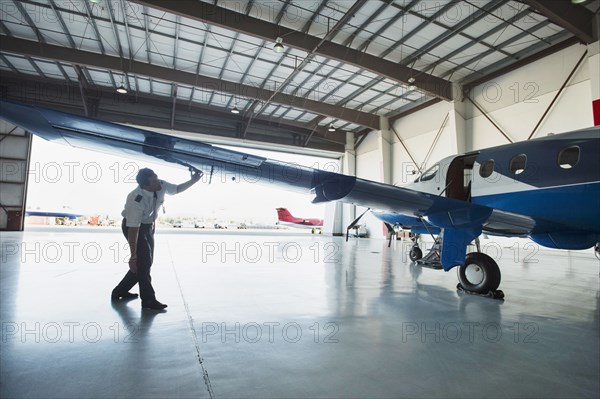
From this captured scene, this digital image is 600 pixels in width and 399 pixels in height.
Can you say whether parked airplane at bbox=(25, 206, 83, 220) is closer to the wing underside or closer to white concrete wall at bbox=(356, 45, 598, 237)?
white concrete wall at bbox=(356, 45, 598, 237)

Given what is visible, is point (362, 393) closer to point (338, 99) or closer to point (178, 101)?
point (338, 99)

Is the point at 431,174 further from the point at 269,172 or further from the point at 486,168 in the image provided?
the point at 269,172

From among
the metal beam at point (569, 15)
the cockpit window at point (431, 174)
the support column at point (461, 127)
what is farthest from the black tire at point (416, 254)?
the support column at point (461, 127)

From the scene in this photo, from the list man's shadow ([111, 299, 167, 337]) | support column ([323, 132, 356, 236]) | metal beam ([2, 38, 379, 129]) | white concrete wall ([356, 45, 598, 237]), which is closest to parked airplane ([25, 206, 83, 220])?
metal beam ([2, 38, 379, 129])

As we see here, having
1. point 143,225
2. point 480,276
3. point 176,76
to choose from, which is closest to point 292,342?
point 143,225

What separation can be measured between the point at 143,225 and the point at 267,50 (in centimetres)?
1489

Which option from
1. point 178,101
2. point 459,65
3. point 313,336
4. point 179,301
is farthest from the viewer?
point 178,101

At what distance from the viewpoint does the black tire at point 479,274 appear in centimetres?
502

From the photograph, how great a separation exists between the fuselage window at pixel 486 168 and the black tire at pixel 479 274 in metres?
1.66

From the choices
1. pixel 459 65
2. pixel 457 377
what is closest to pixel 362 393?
pixel 457 377

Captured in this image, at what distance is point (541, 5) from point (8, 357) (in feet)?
51.4

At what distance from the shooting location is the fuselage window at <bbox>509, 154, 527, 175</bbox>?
545 centimetres

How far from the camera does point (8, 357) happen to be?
7.65 feet

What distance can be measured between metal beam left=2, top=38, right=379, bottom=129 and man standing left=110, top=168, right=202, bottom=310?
53.1ft
